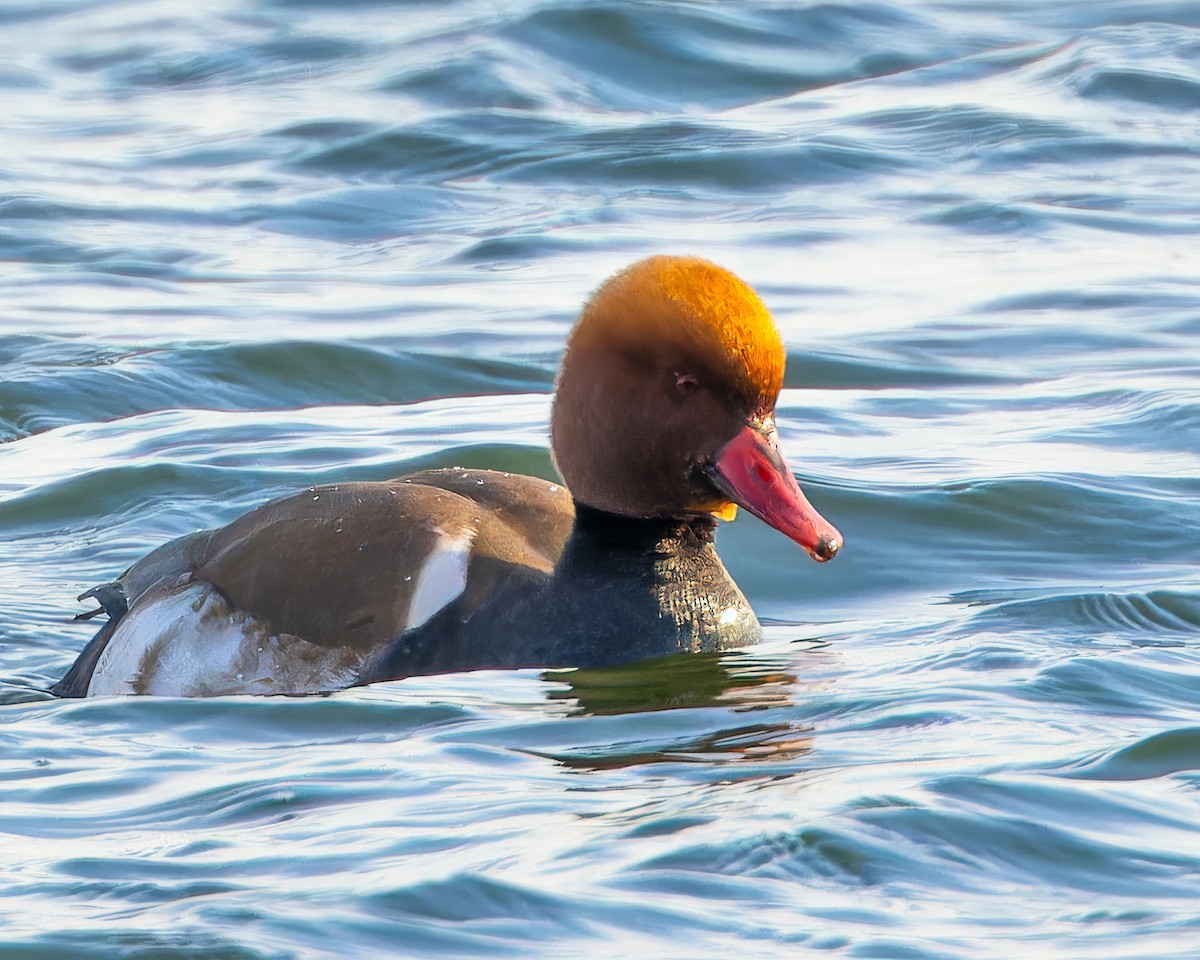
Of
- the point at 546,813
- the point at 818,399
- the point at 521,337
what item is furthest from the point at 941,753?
the point at 521,337

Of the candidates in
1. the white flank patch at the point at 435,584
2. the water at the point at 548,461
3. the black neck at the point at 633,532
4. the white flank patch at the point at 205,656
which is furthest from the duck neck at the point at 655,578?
the white flank patch at the point at 205,656

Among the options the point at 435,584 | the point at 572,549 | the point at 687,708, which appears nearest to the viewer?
the point at 687,708

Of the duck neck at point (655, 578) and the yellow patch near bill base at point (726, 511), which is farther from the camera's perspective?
the yellow patch near bill base at point (726, 511)

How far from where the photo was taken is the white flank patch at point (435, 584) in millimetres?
5547

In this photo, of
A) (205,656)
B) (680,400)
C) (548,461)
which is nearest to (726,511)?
(680,400)

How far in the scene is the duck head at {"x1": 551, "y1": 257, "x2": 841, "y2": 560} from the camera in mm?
5555

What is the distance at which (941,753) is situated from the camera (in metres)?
4.91

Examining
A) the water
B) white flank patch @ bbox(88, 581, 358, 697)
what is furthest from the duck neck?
white flank patch @ bbox(88, 581, 358, 697)

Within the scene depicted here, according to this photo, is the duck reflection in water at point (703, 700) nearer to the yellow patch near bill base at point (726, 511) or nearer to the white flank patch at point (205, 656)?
the yellow patch near bill base at point (726, 511)

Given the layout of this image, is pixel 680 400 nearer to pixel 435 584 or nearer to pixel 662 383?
pixel 662 383

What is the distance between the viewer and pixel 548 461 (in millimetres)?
8352

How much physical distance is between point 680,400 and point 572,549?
493mm

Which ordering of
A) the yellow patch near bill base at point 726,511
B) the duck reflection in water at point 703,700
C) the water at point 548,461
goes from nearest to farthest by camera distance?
1. the water at point 548,461
2. the duck reflection in water at point 703,700
3. the yellow patch near bill base at point 726,511

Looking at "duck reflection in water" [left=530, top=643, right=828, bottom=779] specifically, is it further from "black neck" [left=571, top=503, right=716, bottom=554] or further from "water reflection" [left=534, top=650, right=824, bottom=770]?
"black neck" [left=571, top=503, right=716, bottom=554]
